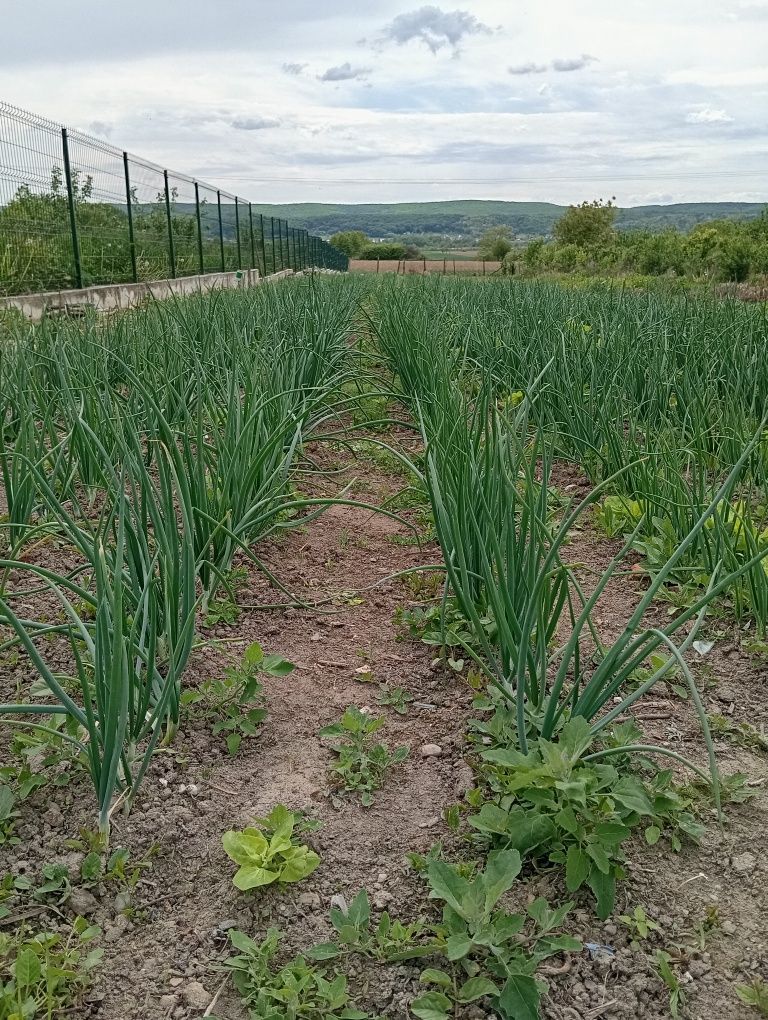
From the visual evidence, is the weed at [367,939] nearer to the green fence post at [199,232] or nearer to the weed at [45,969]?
the weed at [45,969]

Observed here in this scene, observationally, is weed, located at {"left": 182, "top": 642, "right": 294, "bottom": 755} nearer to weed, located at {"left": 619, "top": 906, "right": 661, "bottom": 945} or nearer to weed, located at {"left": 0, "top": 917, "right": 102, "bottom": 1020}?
weed, located at {"left": 0, "top": 917, "right": 102, "bottom": 1020}

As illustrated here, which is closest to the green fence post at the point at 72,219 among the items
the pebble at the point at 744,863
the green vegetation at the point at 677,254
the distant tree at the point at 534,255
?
the pebble at the point at 744,863

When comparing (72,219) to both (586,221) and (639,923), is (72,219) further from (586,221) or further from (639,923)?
(586,221)

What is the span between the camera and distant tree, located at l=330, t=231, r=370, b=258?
60.9 meters

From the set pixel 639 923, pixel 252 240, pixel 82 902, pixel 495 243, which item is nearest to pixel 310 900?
pixel 82 902

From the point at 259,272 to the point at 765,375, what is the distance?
18.3 metres

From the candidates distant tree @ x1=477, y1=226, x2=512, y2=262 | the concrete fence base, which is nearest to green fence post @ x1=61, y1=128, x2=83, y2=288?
the concrete fence base

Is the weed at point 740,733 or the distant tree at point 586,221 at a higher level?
the distant tree at point 586,221

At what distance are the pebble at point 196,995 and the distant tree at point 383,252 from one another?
49.9 m

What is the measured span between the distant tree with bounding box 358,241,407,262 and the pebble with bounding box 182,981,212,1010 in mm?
49920

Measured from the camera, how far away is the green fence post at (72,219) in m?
7.63

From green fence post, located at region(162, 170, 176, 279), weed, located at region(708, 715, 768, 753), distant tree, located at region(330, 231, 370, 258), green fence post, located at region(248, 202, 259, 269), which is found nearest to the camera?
→ weed, located at region(708, 715, 768, 753)

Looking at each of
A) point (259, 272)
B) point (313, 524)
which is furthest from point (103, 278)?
point (259, 272)

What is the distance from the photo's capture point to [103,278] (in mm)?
8828
